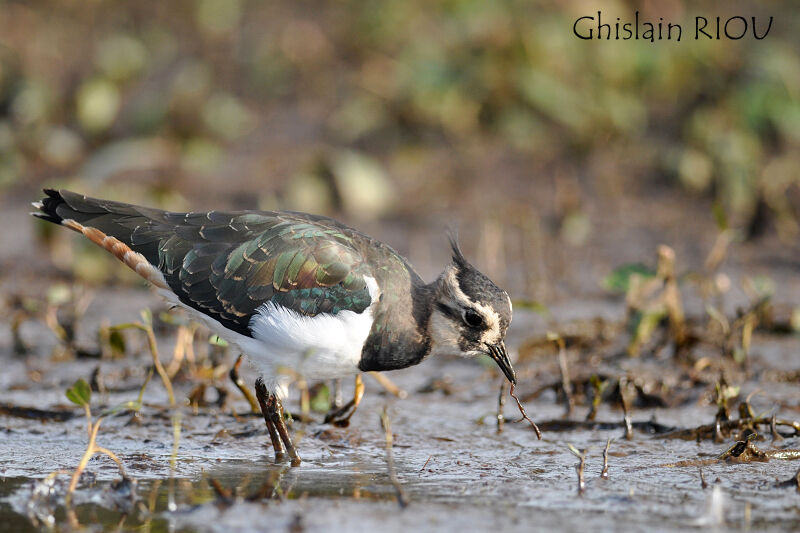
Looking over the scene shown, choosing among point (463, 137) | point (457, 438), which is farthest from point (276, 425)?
point (463, 137)

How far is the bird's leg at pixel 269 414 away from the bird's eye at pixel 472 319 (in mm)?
1145

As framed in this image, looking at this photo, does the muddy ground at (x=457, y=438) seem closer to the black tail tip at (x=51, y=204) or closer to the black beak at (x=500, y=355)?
the black beak at (x=500, y=355)

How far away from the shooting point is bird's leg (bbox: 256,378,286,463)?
5938mm

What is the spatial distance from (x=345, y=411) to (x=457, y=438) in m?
0.65

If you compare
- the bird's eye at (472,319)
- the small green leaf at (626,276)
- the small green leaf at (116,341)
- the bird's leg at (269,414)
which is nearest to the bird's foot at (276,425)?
the bird's leg at (269,414)

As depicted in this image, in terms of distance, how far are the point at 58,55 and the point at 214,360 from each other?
698cm

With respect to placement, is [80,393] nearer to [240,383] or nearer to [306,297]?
[240,383]

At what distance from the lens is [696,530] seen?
4.57 metres

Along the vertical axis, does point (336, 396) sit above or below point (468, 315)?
below

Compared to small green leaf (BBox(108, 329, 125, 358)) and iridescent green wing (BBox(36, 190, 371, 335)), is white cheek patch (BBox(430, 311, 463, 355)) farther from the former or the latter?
small green leaf (BBox(108, 329, 125, 358))

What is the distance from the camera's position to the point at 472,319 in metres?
5.99

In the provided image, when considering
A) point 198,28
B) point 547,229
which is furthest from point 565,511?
point 198,28

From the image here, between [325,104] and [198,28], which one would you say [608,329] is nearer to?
[325,104]

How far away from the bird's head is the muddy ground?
55 cm
